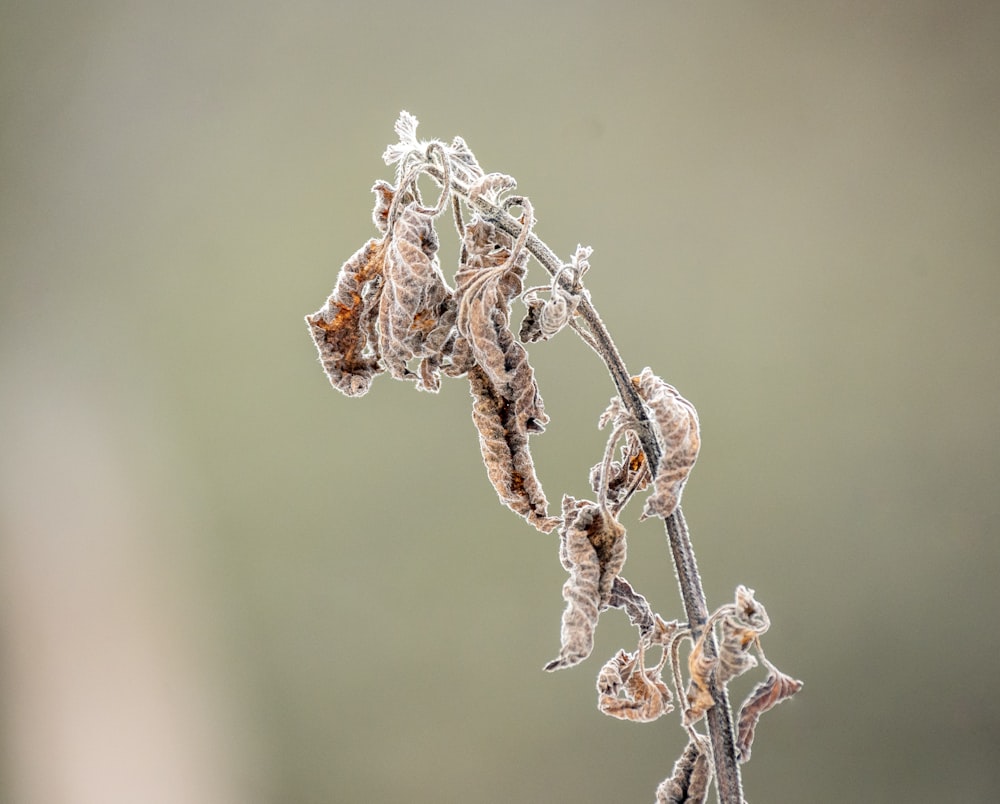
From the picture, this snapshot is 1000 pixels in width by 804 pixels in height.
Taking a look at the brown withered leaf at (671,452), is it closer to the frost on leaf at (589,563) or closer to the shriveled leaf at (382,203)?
the frost on leaf at (589,563)

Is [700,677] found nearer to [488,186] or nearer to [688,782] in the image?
[688,782]

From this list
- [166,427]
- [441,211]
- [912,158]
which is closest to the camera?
[441,211]

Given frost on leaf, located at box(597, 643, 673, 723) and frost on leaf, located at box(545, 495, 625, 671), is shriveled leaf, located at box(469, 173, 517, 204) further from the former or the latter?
frost on leaf, located at box(597, 643, 673, 723)

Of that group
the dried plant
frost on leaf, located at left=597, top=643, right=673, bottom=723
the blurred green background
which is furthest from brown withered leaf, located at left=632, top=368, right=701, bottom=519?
the blurred green background

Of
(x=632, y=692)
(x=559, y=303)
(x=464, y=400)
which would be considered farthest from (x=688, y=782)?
(x=464, y=400)

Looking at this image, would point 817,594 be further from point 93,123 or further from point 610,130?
point 93,123

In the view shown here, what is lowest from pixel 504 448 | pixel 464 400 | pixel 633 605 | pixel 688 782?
pixel 688 782

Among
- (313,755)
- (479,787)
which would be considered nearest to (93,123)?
(313,755)
